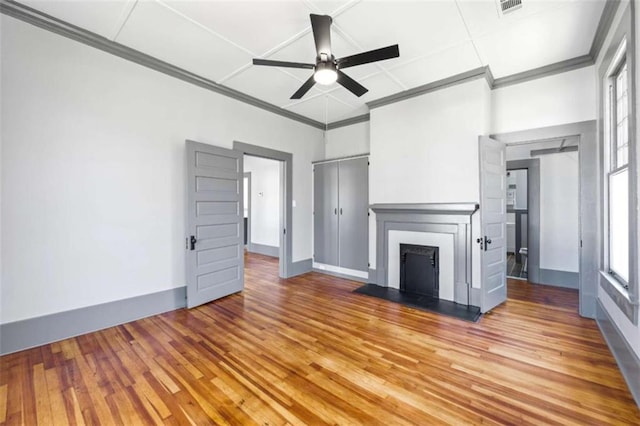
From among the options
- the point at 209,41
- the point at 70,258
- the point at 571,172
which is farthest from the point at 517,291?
the point at 70,258

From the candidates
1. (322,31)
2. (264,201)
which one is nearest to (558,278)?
(322,31)

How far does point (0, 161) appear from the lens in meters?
2.31

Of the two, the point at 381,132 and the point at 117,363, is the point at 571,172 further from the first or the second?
the point at 117,363

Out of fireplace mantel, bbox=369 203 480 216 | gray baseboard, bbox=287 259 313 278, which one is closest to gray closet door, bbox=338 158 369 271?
fireplace mantel, bbox=369 203 480 216

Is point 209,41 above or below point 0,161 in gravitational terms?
above

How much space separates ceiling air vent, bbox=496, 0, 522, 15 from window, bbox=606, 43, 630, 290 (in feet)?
2.96

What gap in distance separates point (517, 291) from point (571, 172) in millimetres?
2203

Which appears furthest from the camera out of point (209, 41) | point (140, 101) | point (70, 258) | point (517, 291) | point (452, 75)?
point (517, 291)

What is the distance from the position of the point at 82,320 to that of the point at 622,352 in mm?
4894

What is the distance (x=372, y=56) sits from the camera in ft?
7.45

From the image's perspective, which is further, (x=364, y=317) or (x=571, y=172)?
(x=571, y=172)

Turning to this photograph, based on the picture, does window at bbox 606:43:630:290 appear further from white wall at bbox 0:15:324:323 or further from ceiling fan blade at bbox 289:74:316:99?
white wall at bbox 0:15:324:323

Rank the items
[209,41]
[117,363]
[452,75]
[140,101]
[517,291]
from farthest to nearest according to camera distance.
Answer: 1. [517,291]
2. [452,75]
3. [140,101]
4. [209,41]
5. [117,363]

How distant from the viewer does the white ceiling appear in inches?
93.4
